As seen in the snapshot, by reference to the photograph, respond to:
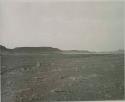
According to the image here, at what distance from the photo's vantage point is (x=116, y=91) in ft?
4.50

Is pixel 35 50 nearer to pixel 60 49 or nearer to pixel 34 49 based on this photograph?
pixel 34 49

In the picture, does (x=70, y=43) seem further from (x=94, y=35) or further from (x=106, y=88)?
(x=106, y=88)

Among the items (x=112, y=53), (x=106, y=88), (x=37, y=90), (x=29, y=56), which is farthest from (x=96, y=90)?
(x=29, y=56)

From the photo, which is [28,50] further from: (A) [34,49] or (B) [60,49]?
(B) [60,49]

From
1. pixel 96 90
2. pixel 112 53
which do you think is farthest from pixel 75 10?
pixel 96 90

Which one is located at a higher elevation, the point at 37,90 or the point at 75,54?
the point at 75,54

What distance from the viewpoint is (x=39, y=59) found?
1.31 meters

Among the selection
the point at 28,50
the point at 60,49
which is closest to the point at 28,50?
the point at 28,50

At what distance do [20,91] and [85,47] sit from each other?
0.48 meters

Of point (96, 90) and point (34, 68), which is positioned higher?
point (34, 68)

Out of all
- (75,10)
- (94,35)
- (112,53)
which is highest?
(75,10)

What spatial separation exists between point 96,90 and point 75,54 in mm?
267

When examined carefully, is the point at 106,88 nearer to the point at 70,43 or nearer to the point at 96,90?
the point at 96,90

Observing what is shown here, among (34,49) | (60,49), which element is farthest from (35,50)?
(60,49)
